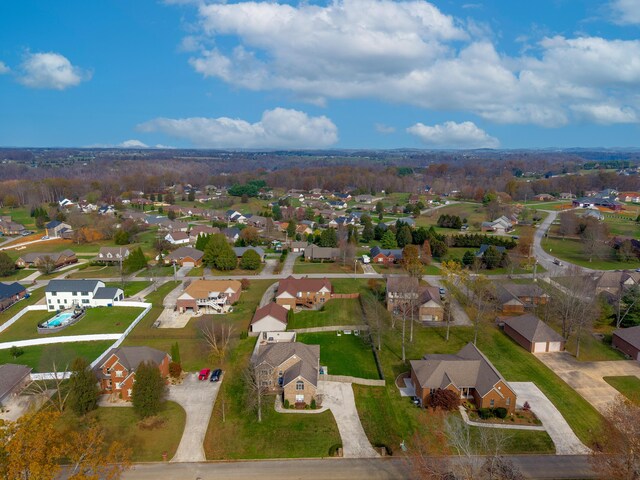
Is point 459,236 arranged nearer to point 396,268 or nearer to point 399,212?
point 396,268

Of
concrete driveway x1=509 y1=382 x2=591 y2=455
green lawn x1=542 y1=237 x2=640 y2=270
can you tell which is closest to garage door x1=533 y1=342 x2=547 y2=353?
concrete driveway x1=509 y1=382 x2=591 y2=455

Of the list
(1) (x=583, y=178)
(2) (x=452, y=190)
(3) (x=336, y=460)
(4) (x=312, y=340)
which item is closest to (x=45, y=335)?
(4) (x=312, y=340)

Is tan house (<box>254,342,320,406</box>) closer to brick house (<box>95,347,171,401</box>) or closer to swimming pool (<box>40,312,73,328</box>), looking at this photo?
brick house (<box>95,347,171,401</box>)

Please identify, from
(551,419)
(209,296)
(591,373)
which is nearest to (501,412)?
(551,419)

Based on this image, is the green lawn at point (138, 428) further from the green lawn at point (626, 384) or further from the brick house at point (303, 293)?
the green lawn at point (626, 384)

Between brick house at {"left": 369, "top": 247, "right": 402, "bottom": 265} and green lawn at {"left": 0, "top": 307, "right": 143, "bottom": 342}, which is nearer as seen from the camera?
green lawn at {"left": 0, "top": 307, "right": 143, "bottom": 342}

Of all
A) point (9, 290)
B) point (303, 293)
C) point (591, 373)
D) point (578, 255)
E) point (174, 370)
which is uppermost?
point (578, 255)

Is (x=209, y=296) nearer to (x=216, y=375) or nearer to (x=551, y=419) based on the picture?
(x=216, y=375)
